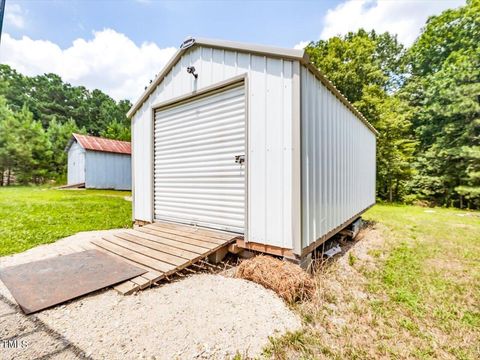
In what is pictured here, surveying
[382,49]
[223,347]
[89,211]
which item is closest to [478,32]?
[382,49]

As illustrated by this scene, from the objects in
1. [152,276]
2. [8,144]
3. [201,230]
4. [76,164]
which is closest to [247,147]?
[201,230]

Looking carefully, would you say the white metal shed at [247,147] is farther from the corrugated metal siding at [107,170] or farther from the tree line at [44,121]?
the tree line at [44,121]

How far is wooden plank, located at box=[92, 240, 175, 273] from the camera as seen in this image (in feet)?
9.20

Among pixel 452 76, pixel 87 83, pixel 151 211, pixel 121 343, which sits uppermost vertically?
pixel 87 83

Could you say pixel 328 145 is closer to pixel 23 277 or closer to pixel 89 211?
pixel 23 277

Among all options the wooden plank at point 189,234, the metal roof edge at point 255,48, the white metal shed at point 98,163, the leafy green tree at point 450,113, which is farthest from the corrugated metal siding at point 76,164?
the leafy green tree at point 450,113

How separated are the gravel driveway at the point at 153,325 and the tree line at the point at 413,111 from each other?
1421 centimetres

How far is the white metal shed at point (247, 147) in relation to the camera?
A: 9.93 ft

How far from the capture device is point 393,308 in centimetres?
253

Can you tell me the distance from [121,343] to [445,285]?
385 centimetres

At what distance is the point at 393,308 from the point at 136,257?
10.4ft

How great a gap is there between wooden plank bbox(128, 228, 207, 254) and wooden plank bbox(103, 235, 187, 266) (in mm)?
255

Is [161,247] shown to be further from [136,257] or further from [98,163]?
[98,163]

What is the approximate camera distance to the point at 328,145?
3879 millimetres
